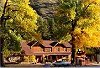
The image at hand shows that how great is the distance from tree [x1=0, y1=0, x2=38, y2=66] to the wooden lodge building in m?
0.15

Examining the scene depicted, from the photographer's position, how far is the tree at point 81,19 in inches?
275

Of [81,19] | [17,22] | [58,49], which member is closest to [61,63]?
[58,49]

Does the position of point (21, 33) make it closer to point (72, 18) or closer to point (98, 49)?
point (72, 18)

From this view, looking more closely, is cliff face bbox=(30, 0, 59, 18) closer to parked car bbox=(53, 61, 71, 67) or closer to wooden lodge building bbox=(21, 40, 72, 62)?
wooden lodge building bbox=(21, 40, 72, 62)

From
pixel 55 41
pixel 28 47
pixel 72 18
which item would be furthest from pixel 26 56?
pixel 72 18

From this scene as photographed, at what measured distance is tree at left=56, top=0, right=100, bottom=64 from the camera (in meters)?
6.98

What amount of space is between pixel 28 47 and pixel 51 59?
0.54 meters

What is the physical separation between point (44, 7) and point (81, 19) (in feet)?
2.62

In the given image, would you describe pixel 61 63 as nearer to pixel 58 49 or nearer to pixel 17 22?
pixel 58 49

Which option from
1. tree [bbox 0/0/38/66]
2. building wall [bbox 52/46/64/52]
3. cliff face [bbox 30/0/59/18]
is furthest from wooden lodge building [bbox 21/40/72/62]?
cliff face [bbox 30/0/59/18]

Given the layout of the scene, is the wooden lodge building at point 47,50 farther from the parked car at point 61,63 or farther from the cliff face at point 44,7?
the cliff face at point 44,7

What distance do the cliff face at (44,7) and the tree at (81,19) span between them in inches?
5.3

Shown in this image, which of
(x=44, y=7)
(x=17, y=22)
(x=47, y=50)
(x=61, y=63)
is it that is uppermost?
(x=44, y=7)

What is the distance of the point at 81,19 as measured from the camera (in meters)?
7.02
